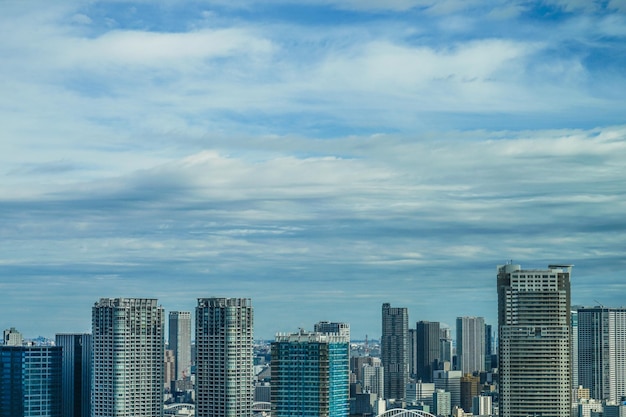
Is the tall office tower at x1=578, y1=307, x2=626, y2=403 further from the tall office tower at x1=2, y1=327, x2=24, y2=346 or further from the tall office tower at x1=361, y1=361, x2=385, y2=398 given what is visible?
the tall office tower at x1=2, y1=327, x2=24, y2=346

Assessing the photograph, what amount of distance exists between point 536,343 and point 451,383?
71.9 metres

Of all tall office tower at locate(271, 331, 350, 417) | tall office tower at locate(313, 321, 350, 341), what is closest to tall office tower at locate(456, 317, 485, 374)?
tall office tower at locate(313, 321, 350, 341)

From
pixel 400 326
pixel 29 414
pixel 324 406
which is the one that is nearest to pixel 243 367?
pixel 324 406

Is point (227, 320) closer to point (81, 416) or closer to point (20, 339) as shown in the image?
point (81, 416)

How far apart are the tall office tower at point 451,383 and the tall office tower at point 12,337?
6209 cm

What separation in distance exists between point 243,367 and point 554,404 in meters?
23.7

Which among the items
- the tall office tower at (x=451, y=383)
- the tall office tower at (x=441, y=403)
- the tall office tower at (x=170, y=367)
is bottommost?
the tall office tower at (x=441, y=403)

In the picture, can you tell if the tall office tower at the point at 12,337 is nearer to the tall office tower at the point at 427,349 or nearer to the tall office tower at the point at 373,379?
the tall office tower at the point at 373,379

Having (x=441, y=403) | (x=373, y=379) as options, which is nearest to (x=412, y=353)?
(x=373, y=379)

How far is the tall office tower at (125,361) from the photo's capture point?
9662 centimetres

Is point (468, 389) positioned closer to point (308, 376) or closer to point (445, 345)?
point (445, 345)

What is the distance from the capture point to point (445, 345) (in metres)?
185

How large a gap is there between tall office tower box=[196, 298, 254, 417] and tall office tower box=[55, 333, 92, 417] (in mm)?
10932

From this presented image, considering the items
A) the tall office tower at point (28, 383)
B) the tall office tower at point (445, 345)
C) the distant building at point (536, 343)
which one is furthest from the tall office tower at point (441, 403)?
the tall office tower at point (28, 383)
